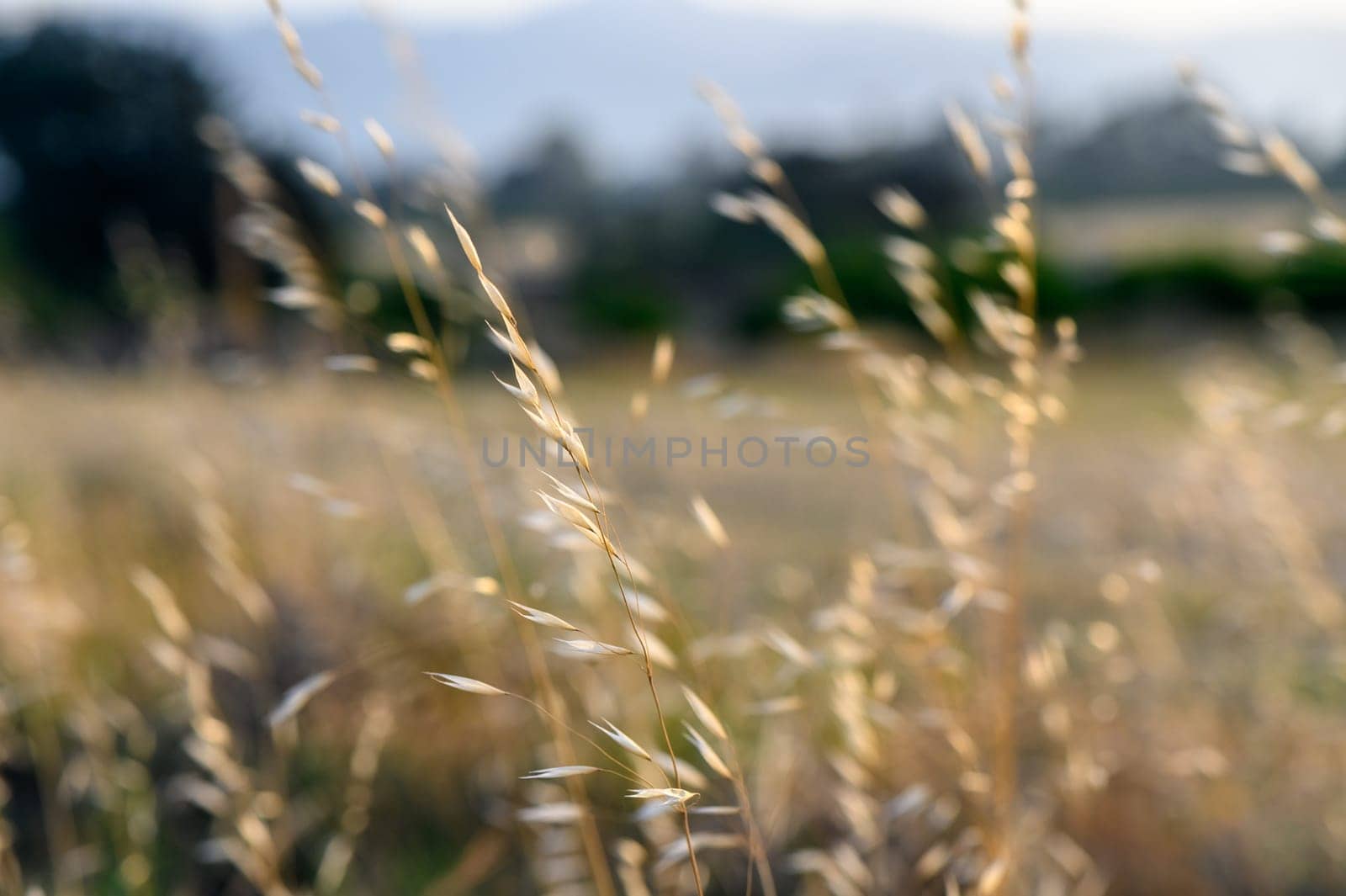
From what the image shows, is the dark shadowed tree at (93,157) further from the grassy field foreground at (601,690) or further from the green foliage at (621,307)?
A: the grassy field foreground at (601,690)

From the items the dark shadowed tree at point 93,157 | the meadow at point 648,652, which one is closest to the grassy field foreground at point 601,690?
the meadow at point 648,652

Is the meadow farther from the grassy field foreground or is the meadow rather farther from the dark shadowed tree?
the dark shadowed tree

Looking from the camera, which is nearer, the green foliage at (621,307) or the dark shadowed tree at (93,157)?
the dark shadowed tree at (93,157)

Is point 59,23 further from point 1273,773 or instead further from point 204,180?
point 1273,773

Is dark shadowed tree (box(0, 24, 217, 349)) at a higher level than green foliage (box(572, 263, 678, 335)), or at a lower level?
higher

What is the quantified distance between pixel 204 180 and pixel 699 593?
12.9m

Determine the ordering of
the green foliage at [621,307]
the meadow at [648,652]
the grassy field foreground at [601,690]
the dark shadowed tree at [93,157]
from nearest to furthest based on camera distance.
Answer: the meadow at [648,652], the grassy field foreground at [601,690], the dark shadowed tree at [93,157], the green foliage at [621,307]

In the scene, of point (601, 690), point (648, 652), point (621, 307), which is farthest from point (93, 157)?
point (648, 652)

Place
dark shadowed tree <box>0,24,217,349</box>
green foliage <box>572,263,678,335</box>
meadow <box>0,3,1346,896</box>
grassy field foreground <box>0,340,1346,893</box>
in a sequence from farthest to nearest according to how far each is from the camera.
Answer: green foliage <box>572,263,678,335</box> < dark shadowed tree <box>0,24,217,349</box> < grassy field foreground <box>0,340,1346,893</box> < meadow <box>0,3,1346,896</box>

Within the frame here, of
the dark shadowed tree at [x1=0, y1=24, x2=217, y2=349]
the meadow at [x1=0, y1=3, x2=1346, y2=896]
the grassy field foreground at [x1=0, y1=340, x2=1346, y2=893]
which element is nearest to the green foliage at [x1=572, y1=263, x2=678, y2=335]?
the dark shadowed tree at [x1=0, y1=24, x2=217, y2=349]

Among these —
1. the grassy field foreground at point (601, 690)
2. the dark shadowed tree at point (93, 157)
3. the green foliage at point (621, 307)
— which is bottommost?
the green foliage at point (621, 307)

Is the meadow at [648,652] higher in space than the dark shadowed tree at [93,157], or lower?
higher

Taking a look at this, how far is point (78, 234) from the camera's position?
13.5 metres

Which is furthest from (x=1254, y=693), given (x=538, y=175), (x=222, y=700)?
(x=538, y=175)
